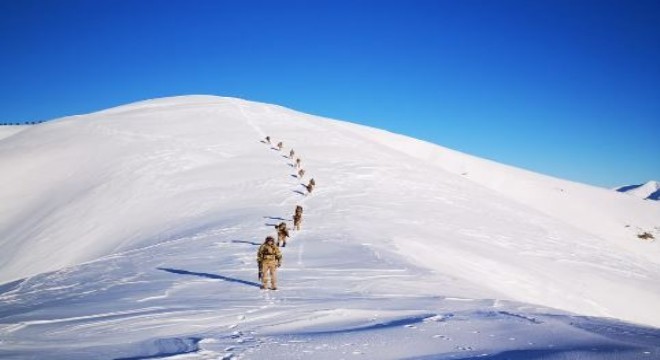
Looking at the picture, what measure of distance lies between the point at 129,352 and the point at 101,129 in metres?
42.3

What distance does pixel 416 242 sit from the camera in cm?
1875

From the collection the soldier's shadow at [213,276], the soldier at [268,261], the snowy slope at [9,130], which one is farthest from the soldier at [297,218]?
the snowy slope at [9,130]

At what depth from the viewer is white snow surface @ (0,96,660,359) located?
23.1 feet

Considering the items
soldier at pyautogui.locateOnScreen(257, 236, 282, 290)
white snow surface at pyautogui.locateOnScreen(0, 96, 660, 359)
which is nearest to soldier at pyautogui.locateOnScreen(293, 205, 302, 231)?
white snow surface at pyautogui.locateOnScreen(0, 96, 660, 359)

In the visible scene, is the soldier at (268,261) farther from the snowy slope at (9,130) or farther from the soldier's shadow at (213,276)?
the snowy slope at (9,130)

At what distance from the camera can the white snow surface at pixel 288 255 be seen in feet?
23.1

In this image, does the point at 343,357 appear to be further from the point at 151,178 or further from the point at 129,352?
the point at 151,178

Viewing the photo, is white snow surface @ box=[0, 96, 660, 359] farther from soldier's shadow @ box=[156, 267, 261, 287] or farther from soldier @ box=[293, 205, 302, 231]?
soldier @ box=[293, 205, 302, 231]

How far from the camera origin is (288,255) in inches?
628

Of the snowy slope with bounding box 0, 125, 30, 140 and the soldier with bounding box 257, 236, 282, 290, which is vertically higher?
the snowy slope with bounding box 0, 125, 30, 140

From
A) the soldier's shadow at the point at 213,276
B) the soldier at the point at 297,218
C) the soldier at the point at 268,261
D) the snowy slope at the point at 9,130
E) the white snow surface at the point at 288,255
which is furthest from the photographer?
the snowy slope at the point at 9,130

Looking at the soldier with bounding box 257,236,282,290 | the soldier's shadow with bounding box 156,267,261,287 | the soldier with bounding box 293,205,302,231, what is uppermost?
the soldier with bounding box 293,205,302,231

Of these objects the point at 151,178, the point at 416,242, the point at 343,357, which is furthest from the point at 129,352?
the point at 151,178

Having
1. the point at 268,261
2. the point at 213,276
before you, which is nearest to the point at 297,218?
the point at 213,276
